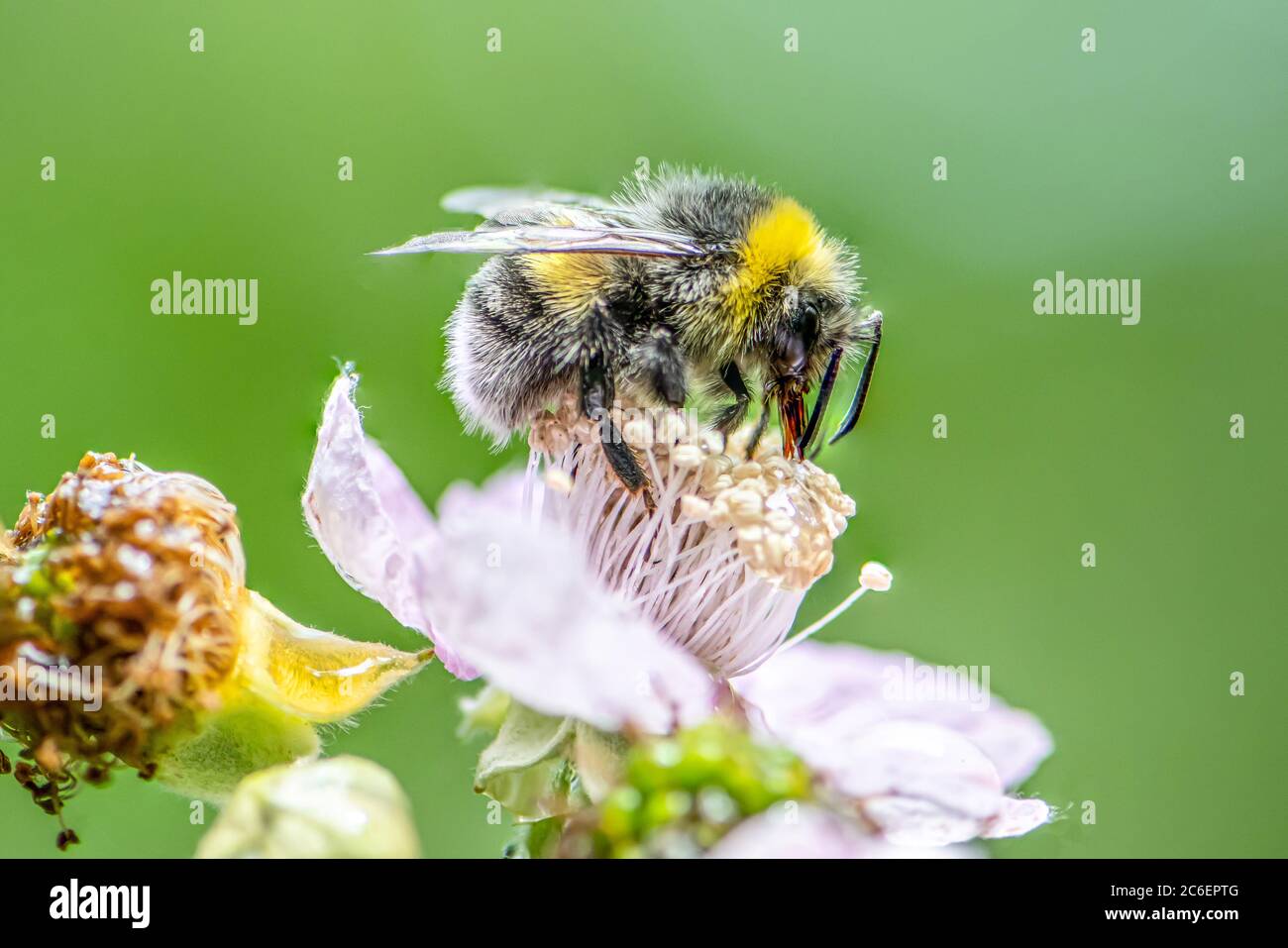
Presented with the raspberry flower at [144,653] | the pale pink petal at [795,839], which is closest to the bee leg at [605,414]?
the raspberry flower at [144,653]

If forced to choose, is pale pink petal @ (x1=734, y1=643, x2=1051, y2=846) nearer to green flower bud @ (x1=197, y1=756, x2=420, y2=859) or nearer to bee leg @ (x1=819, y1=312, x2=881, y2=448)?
bee leg @ (x1=819, y1=312, x2=881, y2=448)

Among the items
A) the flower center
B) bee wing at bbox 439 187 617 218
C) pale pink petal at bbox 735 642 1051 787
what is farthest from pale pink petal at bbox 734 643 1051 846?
bee wing at bbox 439 187 617 218

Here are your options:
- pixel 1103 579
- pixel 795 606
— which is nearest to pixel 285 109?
pixel 795 606

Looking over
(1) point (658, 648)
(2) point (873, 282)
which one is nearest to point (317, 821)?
(1) point (658, 648)

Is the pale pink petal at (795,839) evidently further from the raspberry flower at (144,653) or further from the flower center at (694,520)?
the raspberry flower at (144,653)

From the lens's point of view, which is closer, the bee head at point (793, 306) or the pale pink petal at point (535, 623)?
the pale pink petal at point (535, 623)

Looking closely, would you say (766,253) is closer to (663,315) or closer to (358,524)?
(663,315)
